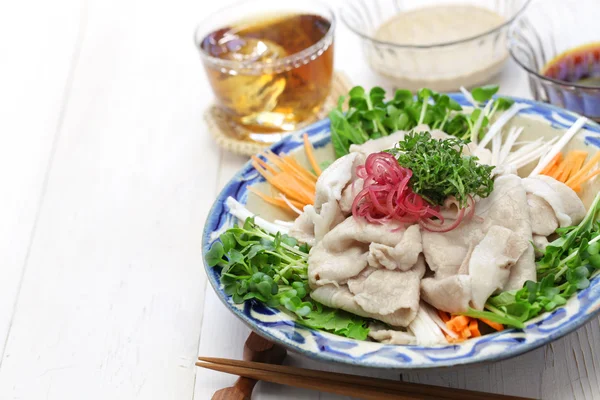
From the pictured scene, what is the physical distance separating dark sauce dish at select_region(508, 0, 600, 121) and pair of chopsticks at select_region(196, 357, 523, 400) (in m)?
1.51

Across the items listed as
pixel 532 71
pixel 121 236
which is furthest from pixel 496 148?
pixel 121 236

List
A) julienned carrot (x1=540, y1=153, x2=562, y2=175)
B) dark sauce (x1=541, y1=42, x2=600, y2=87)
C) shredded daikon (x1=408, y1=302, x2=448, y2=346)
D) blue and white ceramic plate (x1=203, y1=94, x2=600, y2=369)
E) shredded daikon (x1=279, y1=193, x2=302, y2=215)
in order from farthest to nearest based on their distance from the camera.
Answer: dark sauce (x1=541, y1=42, x2=600, y2=87)
shredded daikon (x1=279, y1=193, x2=302, y2=215)
julienned carrot (x1=540, y1=153, x2=562, y2=175)
shredded daikon (x1=408, y1=302, x2=448, y2=346)
blue and white ceramic plate (x1=203, y1=94, x2=600, y2=369)

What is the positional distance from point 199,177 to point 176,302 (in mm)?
838

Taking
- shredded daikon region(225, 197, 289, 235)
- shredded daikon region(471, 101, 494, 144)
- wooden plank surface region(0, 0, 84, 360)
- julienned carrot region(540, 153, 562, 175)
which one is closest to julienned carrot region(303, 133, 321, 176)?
shredded daikon region(225, 197, 289, 235)

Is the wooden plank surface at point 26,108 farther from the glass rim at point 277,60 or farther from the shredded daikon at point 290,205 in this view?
the shredded daikon at point 290,205

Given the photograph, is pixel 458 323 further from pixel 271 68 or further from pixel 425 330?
pixel 271 68

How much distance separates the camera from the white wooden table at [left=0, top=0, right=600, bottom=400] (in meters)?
2.64

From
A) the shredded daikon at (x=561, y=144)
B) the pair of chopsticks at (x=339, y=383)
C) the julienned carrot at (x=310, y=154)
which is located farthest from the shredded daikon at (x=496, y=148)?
the pair of chopsticks at (x=339, y=383)

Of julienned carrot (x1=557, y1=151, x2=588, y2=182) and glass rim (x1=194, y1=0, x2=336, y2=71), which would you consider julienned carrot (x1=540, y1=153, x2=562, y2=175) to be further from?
glass rim (x1=194, y1=0, x2=336, y2=71)

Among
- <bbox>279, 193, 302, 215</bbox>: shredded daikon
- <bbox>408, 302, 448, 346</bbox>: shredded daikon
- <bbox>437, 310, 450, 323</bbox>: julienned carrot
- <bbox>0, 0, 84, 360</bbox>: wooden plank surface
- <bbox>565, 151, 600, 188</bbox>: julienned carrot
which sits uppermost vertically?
<bbox>565, 151, 600, 188</bbox>: julienned carrot

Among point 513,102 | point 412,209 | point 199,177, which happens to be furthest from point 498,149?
point 199,177

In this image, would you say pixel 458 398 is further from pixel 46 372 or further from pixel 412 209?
pixel 46 372

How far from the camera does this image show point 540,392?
2.37 meters

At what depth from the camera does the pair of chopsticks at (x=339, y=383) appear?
7.41 ft
